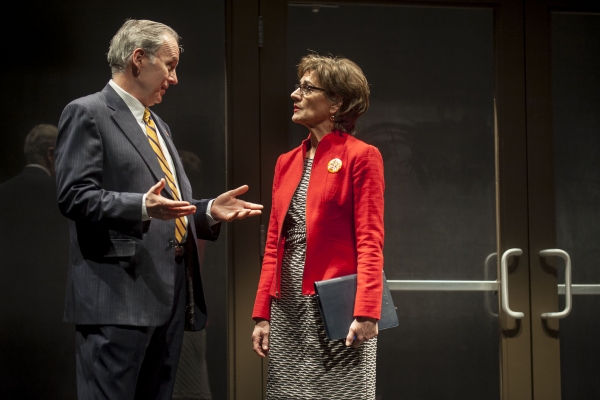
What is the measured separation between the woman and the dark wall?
2.35ft

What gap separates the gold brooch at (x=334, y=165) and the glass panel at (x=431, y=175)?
0.85m

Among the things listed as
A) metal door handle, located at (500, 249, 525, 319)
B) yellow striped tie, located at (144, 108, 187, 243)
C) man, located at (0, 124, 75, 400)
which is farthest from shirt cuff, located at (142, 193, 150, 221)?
metal door handle, located at (500, 249, 525, 319)

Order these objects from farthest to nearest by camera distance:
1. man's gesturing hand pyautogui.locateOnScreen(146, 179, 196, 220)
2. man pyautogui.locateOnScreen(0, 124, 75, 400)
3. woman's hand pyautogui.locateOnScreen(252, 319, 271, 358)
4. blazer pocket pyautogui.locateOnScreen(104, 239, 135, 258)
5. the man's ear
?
man pyautogui.locateOnScreen(0, 124, 75, 400), woman's hand pyautogui.locateOnScreen(252, 319, 271, 358), the man's ear, blazer pocket pyautogui.locateOnScreen(104, 239, 135, 258), man's gesturing hand pyautogui.locateOnScreen(146, 179, 196, 220)

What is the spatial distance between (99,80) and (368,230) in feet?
4.95

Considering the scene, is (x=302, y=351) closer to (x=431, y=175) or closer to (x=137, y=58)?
(x=137, y=58)

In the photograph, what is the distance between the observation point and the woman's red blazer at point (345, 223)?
2.18 m

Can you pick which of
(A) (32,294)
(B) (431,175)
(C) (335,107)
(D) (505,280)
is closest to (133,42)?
(C) (335,107)

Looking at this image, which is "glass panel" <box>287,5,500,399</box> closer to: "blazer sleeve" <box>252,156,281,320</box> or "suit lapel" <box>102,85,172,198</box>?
"blazer sleeve" <box>252,156,281,320</box>

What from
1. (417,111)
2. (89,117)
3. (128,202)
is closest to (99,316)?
(128,202)

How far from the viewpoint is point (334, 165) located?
7.55ft

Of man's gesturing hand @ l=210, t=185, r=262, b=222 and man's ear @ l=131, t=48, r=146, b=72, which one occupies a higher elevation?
man's ear @ l=131, t=48, r=146, b=72

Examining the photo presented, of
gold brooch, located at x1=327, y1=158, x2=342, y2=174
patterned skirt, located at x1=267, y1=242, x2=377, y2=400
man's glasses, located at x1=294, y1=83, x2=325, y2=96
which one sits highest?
man's glasses, located at x1=294, y1=83, x2=325, y2=96

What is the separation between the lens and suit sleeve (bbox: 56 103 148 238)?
6.18ft

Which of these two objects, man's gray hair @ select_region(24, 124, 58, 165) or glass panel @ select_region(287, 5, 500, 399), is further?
glass panel @ select_region(287, 5, 500, 399)
